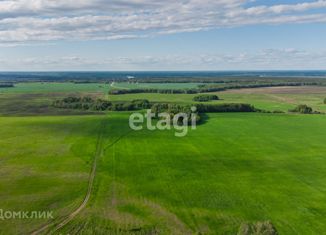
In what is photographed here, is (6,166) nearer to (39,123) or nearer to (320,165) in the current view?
(39,123)

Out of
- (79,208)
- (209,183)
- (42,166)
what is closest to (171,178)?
(209,183)

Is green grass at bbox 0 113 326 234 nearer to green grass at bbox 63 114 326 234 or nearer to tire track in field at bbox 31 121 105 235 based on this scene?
green grass at bbox 63 114 326 234

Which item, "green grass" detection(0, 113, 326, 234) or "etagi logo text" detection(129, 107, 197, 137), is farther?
"etagi logo text" detection(129, 107, 197, 137)

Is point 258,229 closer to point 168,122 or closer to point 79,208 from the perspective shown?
point 79,208

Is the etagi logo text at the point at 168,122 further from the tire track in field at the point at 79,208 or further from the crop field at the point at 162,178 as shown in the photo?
the tire track in field at the point at 79,208

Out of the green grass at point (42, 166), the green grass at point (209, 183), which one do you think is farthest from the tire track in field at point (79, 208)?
the green grass at point (209, 183)

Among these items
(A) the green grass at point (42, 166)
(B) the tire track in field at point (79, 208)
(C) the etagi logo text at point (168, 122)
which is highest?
(C) the etagi logo text at point (168, 122)

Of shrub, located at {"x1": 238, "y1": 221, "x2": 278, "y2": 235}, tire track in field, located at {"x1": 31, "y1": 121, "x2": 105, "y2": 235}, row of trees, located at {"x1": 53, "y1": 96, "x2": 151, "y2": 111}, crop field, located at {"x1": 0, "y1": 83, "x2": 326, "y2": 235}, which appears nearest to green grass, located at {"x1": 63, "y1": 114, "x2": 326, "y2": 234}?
crop field, located at {"x1": 0, "y1": 83, "x2": 326, "y2": 235}
